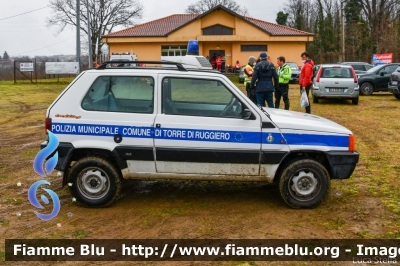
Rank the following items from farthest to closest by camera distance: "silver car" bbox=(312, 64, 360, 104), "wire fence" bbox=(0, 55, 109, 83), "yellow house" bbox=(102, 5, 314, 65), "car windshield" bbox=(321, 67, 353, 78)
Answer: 1. "wire fence" bbox=(0, 55, 109, 83)
2. "yellow house" bbox=(102, 5, 314, 65)
3. "car windshield" bbox=(321, 67, 353, 78)
4. "silver car" bbox=(312, 64, 360, 104)

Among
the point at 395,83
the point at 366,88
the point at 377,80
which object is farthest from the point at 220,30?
the point at 395,83

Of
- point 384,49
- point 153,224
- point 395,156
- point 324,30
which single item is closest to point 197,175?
point 153,224

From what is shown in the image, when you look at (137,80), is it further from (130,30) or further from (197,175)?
(130,30)

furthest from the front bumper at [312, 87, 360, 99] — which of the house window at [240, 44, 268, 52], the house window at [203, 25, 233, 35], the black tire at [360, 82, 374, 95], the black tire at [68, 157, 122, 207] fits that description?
the house window at [203, 25, 233, 35]

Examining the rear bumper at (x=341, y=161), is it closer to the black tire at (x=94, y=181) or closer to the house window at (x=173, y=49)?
the black tire at (x=94, y=181)

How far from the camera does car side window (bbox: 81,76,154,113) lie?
619 cm

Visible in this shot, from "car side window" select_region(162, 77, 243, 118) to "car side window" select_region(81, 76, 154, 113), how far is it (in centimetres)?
22

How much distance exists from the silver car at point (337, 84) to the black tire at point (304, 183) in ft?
39.5

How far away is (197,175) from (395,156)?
4753mm

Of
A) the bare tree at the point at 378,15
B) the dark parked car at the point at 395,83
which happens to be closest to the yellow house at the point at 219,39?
the bare tree at the point at 378,15

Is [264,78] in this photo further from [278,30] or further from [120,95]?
[278,30]

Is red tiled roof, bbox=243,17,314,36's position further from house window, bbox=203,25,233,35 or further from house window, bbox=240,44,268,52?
house window, bbox=203,25,233,35

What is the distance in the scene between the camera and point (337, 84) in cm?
1741

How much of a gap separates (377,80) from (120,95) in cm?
1784
